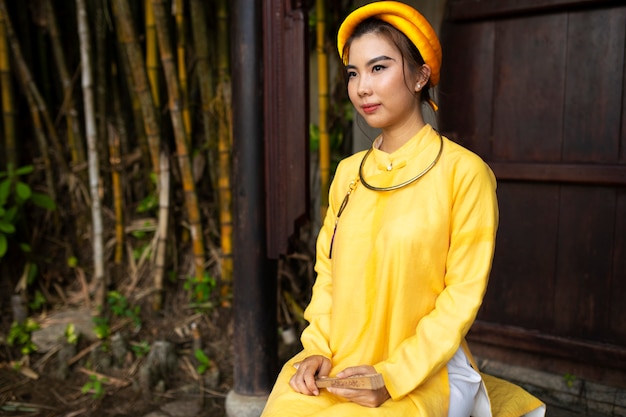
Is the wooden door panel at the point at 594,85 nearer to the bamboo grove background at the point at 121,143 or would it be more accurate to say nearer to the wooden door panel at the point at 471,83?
the wooden door panel at the point at 471,83

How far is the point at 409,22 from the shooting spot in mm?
1373

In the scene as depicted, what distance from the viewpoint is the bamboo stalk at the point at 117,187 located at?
3.52 m

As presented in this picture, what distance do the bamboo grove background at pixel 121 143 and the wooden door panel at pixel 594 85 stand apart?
3.79 feet

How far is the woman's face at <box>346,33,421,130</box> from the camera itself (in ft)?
4.64

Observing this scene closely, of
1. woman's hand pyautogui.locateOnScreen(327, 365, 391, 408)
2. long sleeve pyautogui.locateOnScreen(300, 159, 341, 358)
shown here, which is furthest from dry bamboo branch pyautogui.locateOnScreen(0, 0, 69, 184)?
woman's hand pyautogui.locateOnScreen(327, 365, 391, 408)

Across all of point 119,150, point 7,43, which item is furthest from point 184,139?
point 7,43

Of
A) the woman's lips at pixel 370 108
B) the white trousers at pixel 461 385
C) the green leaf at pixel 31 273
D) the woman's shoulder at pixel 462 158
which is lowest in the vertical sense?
the green leaf at pixel 31 273

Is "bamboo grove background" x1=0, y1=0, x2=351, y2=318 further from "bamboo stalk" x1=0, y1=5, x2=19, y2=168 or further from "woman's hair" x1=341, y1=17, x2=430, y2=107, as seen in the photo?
"woman's hair" x1=341, y1=17, x2=430, y2=107

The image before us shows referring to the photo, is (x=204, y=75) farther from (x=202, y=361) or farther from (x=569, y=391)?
(x=569, y=391)

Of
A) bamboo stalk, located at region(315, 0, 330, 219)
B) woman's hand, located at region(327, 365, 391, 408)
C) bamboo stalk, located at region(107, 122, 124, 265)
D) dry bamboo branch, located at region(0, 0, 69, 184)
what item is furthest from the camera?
bamboo stalk, located at region(107, 122, 124, 265)

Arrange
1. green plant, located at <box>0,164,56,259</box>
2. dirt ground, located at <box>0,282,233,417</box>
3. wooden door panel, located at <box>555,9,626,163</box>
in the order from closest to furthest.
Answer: wooden door panel, located at <box>555,9,626,163</box>
dirt ground, located at <box>0,282,233,417</box>
green plant, located at <box>0,164,56,259</box>

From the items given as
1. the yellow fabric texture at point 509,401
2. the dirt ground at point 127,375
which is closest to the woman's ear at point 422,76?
the yellow fabric texture at point 509,401

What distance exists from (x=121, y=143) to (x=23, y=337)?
124 cm

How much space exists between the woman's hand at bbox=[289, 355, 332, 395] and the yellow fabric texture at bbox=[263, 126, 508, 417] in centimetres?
2
